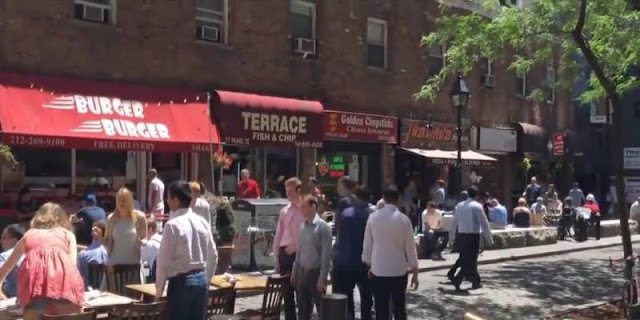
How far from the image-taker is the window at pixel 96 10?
1639cm

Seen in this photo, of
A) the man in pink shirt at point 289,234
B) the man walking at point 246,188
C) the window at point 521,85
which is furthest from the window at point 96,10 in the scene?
the window at point 521,85

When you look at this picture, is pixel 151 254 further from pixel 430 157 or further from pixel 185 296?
pixel 430 157

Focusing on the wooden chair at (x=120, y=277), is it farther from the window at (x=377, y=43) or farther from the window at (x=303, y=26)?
the window at (x=377, y=43)

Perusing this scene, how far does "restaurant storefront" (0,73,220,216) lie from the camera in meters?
15.0

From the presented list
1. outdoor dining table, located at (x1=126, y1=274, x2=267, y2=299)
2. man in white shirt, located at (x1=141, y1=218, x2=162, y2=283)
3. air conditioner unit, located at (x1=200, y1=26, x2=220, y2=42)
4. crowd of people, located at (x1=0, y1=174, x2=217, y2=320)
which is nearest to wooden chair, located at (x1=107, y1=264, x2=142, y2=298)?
outdoor dining table, located at (x1=126, y1=274, x2=267, y2=299)

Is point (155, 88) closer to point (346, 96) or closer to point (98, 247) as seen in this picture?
point (346, 96)

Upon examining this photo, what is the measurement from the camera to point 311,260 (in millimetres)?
8641

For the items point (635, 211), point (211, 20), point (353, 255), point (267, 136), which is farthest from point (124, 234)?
point (635, 211)

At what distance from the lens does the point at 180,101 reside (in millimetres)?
17641

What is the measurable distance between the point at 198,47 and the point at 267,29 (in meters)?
2.08

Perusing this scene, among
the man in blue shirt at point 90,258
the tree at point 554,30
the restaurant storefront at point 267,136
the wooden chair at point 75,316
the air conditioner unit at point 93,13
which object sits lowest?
the wooden chair at point 75,316

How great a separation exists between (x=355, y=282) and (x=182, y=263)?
292cm

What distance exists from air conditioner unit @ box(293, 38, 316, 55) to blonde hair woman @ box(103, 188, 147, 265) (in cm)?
1163

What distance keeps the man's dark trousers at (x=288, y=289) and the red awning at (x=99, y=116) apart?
7.09 metres
